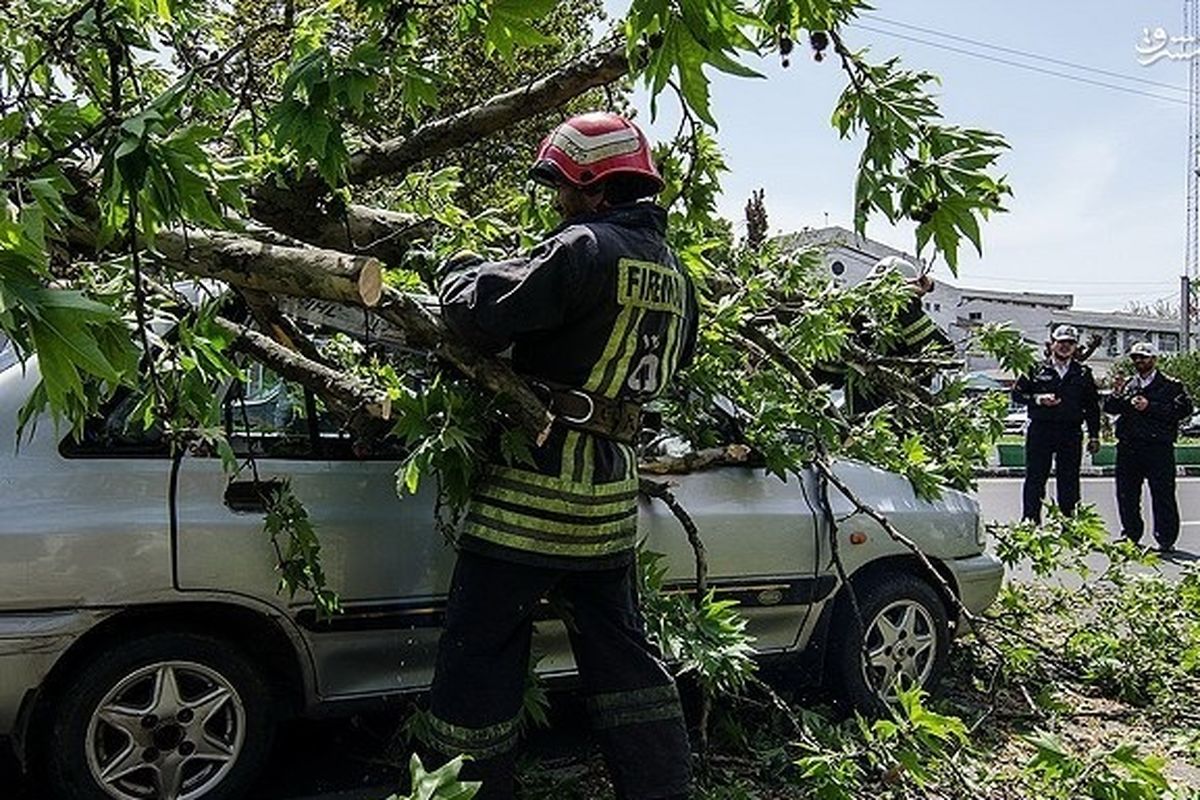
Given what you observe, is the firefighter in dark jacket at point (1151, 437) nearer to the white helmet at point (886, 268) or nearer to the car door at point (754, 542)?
the white helmet at point (886, 268)

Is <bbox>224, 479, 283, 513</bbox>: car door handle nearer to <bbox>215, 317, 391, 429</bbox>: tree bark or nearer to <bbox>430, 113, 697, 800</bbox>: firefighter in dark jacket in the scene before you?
<bbox>215, 317, 391, 429</bbox>: tree bark

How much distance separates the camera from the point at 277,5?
10828 millimetres

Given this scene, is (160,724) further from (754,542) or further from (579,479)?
(754,542)

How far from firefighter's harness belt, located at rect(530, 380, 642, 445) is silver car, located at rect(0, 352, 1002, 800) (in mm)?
858

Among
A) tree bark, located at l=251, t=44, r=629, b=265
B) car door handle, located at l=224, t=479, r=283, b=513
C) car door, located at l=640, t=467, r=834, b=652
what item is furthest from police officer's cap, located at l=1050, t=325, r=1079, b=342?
car door handle, located at l=224, t=479, r=283, b=513

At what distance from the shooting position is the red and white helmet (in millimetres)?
3164

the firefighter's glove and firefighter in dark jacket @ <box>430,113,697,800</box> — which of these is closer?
firefighter in dark jacket @ <box>430,113,697,800</box>

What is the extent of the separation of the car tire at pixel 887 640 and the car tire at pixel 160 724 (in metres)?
2.21

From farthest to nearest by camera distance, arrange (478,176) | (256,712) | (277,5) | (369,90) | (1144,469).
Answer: (277,5)
(1144,469)
(478,176)
(256,712)
(369,90)

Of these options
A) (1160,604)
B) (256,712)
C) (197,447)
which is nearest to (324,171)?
(197,447)

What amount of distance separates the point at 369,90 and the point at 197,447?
1253 mm

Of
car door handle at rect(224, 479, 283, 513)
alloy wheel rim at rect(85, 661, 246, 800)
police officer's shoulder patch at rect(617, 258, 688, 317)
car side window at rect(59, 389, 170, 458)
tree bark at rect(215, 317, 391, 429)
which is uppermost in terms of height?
police officer's shoulder patch at rect(617, 258, 688, 317)

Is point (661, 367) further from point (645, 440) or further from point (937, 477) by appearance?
point (937, 477)

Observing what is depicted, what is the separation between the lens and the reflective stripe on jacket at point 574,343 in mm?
2891
